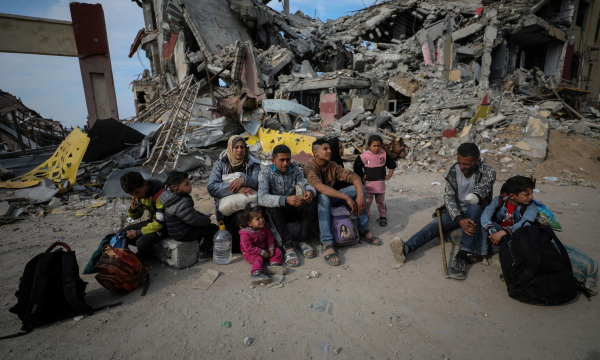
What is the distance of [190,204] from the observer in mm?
2900

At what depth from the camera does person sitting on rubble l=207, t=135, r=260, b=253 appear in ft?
10.5

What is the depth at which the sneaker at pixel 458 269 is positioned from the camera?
8.66 ft

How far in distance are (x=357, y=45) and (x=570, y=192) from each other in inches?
749

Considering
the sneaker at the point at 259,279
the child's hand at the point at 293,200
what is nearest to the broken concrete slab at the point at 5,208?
the sneaker at the point at 259,279

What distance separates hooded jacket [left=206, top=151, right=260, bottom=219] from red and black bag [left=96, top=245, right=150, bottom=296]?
1.05 m

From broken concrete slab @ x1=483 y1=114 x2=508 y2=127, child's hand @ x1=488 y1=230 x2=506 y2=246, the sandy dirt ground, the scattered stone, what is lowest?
the sandy dirt ground

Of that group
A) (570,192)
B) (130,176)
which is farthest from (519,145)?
(130,176)

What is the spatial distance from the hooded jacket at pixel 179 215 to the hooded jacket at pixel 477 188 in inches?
106

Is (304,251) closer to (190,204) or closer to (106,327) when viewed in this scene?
(190,204)

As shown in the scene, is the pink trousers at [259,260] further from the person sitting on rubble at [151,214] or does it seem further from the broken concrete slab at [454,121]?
the broken concrete slab at [454,121]

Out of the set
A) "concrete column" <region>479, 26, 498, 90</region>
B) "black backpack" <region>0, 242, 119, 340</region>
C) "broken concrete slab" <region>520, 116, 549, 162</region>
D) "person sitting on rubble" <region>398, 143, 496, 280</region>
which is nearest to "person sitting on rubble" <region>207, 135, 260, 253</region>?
"black backpack" <region>0, 242, 119, 340</region>

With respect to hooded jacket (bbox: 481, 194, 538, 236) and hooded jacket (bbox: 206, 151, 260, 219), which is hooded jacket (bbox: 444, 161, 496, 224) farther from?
hooded jacket (bbox: 206, 151, 260, 219)

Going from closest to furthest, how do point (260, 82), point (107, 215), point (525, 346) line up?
point (525, 346) < point (107, 215) < point (260, 82)

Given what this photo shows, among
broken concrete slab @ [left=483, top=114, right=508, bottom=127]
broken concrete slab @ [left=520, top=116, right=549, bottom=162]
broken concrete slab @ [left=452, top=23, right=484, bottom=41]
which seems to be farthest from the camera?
broken concrete slab @ [left=452, top=23, right=484, bottom=41]
